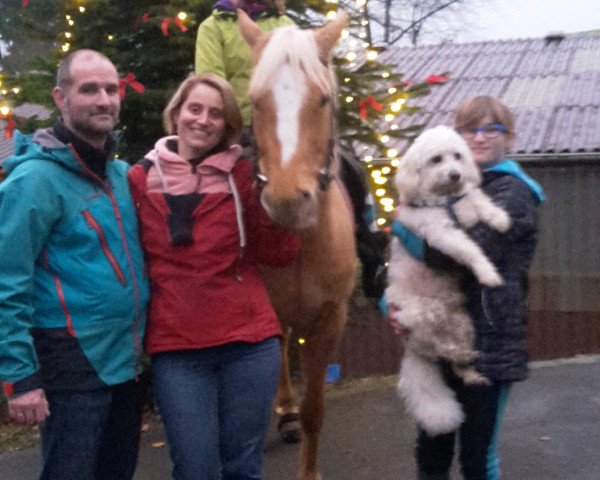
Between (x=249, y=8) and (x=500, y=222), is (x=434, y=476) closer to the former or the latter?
(x=500, y=222)

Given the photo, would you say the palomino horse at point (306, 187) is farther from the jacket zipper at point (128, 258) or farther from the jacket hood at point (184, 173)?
the jacket zipper at point (128, 258)

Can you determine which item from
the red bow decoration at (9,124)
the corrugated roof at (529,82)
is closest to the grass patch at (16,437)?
the red bow decoration at (9,124)

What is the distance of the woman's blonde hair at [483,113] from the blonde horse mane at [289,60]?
0.58 metres

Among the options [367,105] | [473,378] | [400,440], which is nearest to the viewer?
[473,378]

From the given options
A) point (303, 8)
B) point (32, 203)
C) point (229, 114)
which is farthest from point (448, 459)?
point (303, 8)

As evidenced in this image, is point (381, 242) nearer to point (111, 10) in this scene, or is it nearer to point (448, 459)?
point (448, 459)

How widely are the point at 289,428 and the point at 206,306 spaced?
2523 mm

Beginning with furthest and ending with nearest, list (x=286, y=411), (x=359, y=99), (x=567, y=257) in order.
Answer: (x=567, y=257) < (x=359, y=99) < (x=286, y=411)

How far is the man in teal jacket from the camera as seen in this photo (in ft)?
7.89

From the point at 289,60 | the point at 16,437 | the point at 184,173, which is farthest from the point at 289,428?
the point at 289,60

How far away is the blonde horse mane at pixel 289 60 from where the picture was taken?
2.82m

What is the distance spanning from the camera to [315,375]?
158 inches

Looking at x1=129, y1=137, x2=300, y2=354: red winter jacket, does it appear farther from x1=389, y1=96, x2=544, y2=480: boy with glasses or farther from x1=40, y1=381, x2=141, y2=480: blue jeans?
x1=389, y1=96, x2=544, y2=480: boy with glasses

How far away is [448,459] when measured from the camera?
10.2ft
